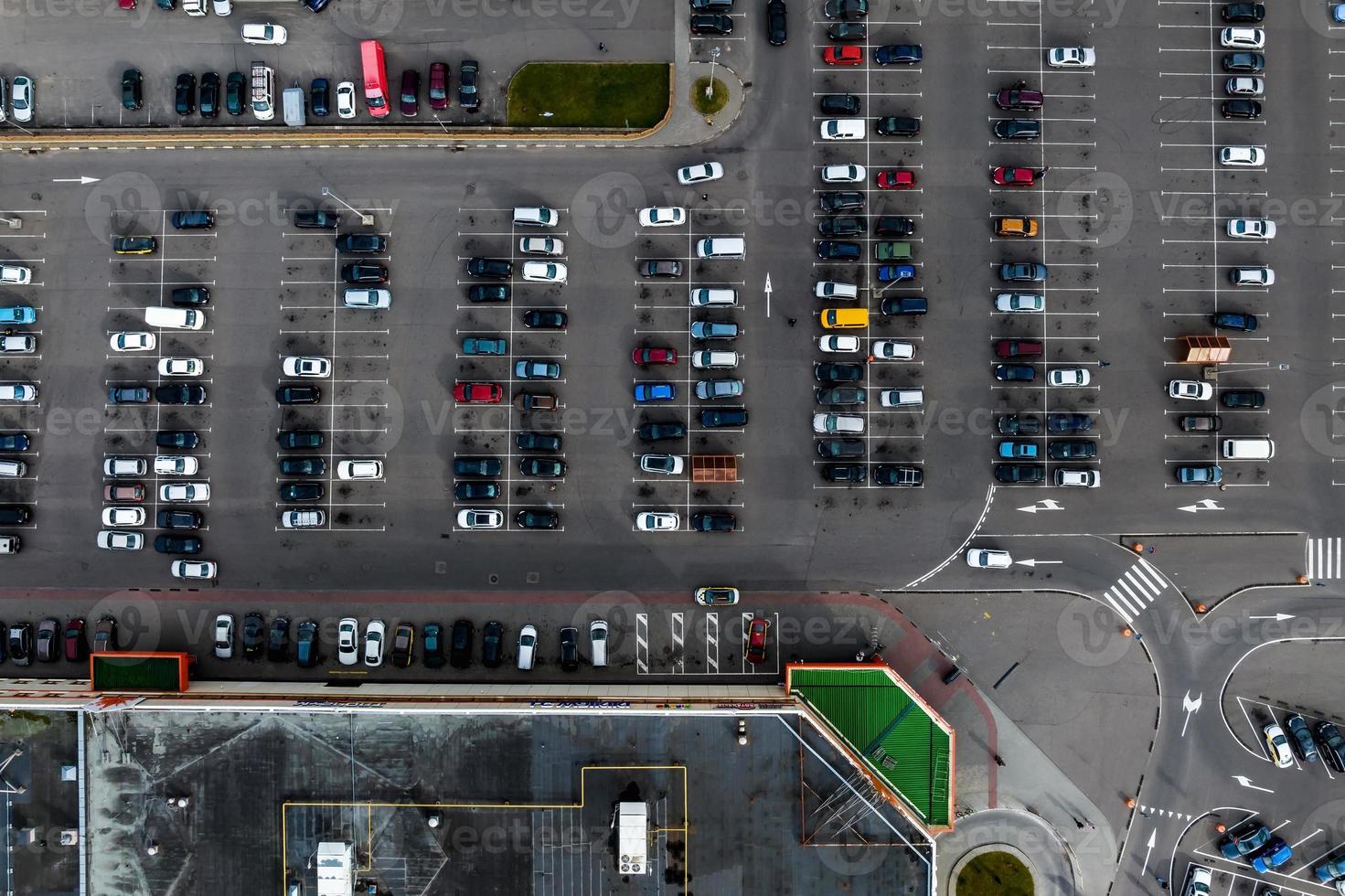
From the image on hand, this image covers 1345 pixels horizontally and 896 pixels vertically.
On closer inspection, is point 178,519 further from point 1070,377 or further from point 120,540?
point 1070,377

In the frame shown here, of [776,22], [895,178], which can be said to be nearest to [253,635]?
[895,178]

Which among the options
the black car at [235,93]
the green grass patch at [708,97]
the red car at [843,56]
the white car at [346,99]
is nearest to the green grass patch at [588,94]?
the green grass patch at [708,97]

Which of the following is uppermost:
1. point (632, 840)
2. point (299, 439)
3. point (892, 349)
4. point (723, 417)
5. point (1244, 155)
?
point (1244, 155)

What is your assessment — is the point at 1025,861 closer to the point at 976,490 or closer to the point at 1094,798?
the point at 1094,798

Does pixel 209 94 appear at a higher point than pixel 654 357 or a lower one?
higher

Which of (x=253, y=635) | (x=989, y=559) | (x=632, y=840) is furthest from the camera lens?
(x=253, y=635)

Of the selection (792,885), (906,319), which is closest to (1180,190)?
(906,319)
